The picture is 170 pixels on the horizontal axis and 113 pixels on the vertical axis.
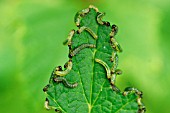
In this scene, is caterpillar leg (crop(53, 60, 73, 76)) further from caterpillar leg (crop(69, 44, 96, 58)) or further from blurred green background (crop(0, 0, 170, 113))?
blurred green background (crop(0, 0, 170, 113))

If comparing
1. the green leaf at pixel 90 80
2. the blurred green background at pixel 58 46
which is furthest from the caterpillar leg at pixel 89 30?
the blurred green background at pixel 58 46

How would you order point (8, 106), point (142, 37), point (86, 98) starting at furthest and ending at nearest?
point (142, 37), point (8, 106), point (86, 98)

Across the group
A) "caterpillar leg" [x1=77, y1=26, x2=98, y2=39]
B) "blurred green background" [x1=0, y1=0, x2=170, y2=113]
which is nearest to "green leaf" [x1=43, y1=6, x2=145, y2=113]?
"caterpillar leg" [x1=77, y1=26, x2=98, y2=39]

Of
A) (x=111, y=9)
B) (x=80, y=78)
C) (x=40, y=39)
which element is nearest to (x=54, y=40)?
(x=40, y=39)

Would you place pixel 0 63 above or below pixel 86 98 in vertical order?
above

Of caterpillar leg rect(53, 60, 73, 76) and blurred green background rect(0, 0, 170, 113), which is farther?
blurred green background rect(0, 0, 170, 113)

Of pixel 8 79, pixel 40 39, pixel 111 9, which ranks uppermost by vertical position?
pixel 111 9

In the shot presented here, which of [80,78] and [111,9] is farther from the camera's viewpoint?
[111,9]

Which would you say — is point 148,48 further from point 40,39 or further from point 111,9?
point 40,39
